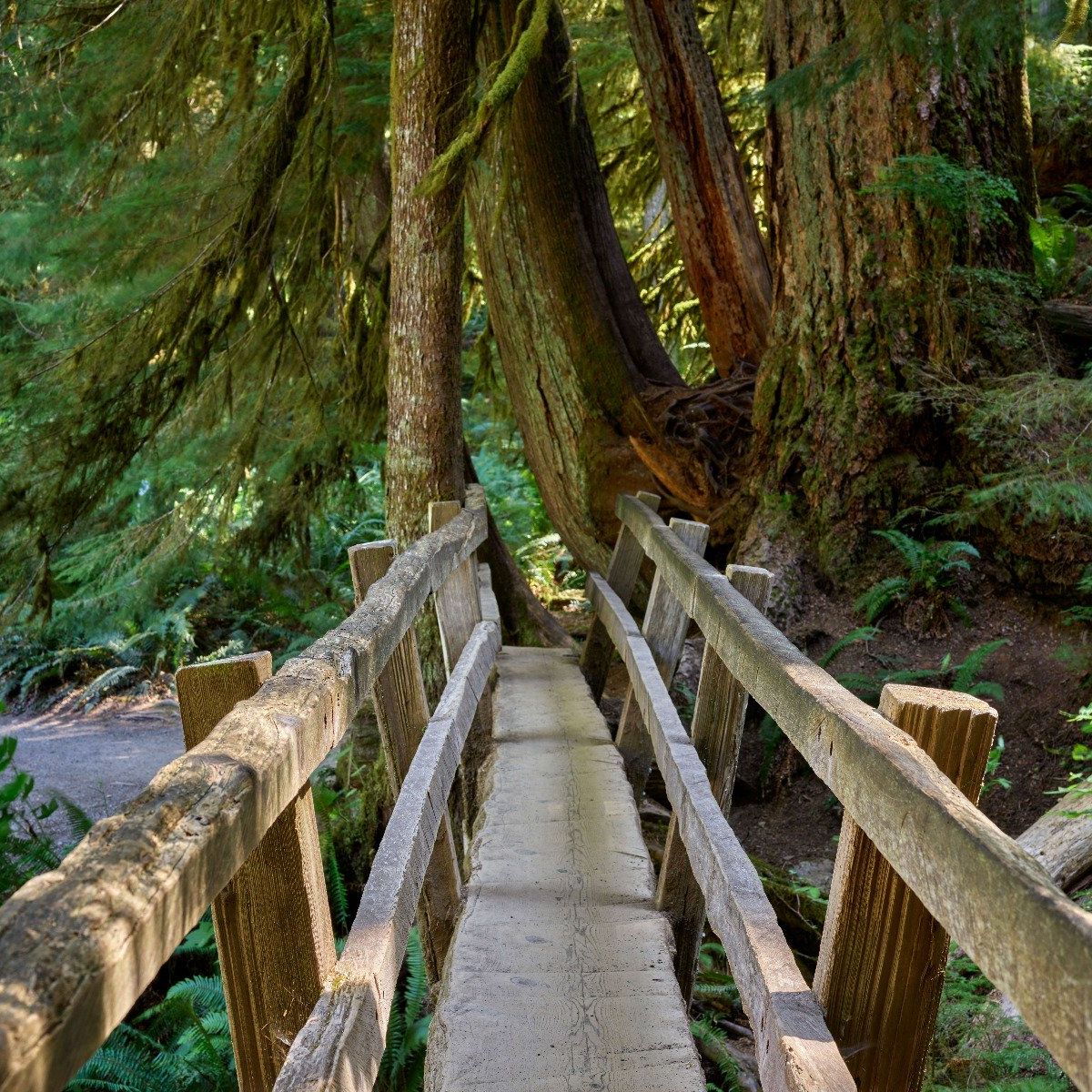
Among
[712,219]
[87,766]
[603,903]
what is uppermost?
[712,219]

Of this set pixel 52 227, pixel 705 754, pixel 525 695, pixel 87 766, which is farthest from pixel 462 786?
pixel 87 766

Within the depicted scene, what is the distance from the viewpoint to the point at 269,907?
7.16 ft

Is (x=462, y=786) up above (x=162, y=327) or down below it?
below

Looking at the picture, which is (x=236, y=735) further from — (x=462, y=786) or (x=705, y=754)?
(x=462, y=786)

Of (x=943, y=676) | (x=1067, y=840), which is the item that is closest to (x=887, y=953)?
(x=1067, y=840)

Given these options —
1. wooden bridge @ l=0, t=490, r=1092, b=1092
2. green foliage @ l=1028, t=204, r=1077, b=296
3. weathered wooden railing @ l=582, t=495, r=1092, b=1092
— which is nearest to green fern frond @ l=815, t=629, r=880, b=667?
wooden bridge @ l=0, t=490, r=1092, b=1092

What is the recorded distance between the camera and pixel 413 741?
429 centimetres

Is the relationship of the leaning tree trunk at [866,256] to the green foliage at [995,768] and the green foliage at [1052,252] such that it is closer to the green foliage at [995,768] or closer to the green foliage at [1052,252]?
the green foliage at [1052,252]

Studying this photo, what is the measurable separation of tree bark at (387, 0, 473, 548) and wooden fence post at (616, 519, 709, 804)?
177cm

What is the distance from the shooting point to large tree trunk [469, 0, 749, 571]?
805 cm

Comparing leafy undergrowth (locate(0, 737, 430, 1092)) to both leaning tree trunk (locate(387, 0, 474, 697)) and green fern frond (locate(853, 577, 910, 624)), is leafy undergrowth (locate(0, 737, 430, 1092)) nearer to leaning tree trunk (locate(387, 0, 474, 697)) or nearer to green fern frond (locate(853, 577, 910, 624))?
leaning tree trunk (locate(387, 0, 474, 697))

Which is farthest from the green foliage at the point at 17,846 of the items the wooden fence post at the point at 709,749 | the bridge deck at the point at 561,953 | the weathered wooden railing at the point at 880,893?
the weathered wooden railing at the point at 880,893

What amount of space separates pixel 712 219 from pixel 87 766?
7.54m

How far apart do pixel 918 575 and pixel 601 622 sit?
201 centimetres
